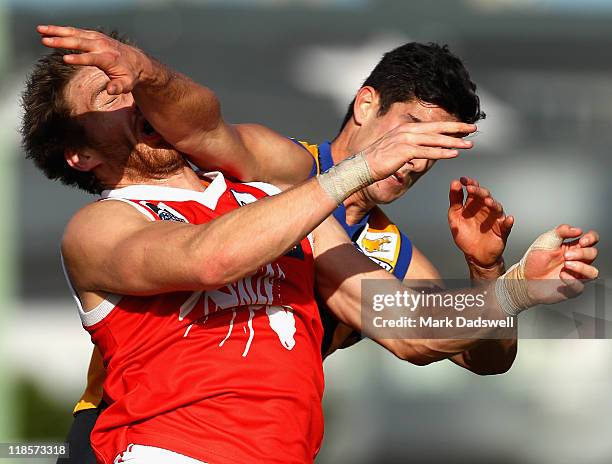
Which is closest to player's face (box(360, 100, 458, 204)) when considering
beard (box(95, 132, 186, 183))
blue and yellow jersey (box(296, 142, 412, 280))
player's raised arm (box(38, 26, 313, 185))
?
blue and yellow jersey (box(296, 142, 412, 280))

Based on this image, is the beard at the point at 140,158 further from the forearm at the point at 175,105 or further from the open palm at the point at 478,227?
the open palm at the point at 478,227

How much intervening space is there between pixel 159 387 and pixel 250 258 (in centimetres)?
52

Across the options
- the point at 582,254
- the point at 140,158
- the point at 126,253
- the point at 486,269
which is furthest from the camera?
the point at 486,269

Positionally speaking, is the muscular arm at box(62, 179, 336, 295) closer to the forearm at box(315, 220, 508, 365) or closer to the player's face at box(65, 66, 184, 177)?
the player's face at box(65, 66, 184, 177)

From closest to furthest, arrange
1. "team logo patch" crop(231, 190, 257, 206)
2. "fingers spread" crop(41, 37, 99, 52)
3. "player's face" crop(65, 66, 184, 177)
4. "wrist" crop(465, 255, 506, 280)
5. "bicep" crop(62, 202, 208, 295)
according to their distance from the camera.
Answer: "fingers spread" crop(41, 37, 99, 52) → "bicep" crop(62, 202, 208, 295) → "player's face" crop(65, 66, 184, 177) → "team logo patch" crop(231, 190, 257, 206) → "wrist" crop(465, 255, 506, 280)

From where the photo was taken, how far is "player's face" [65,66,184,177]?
10.4 feet

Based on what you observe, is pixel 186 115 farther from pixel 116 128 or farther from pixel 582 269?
pixel 582 269

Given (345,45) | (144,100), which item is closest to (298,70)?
(345,45)

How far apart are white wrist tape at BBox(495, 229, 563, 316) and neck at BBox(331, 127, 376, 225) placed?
2.64 ft

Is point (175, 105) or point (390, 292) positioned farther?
point (390, 292)

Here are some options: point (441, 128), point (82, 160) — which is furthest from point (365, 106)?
point (441, 128)

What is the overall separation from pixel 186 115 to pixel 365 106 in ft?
4.05

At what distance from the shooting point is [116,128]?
10.5 feet

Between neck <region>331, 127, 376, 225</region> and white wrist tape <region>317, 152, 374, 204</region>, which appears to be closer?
white wrist tape <region>317, 152, 374, 204</region>
